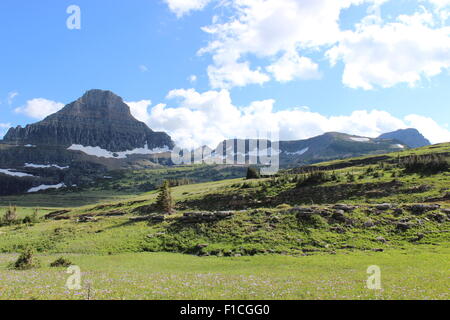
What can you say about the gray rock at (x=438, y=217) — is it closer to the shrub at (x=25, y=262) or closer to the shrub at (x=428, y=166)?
the shrub at (x=428, y=166)

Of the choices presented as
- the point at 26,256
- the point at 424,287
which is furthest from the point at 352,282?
the point at 26,256

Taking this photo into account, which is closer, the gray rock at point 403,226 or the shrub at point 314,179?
the gray rock at point 403,226

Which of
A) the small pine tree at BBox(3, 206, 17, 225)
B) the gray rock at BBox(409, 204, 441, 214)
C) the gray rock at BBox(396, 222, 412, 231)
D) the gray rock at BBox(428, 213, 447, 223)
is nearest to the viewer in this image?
the gray rock at BBox(396, 222, 412, 231)

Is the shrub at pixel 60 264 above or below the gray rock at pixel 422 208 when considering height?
below

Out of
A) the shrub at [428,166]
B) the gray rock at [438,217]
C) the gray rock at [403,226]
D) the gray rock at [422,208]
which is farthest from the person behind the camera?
the shrub at [428,166]

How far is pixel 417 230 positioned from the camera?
110 feet

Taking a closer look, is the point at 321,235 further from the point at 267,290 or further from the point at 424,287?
the point at 267,290

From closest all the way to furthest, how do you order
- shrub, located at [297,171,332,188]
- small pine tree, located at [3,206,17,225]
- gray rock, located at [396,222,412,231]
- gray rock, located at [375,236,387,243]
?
1. gray rock, located at [375,236,387,243]
2. gray rock, located at [396,222,412,231]
3. shrub, located at [297,171,332,188]
4. small pine tree, located at [3,206,17,225]

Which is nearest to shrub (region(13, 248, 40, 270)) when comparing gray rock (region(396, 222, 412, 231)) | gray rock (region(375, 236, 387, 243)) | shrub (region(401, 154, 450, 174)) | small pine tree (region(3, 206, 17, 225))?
gray rock (region(375, 236, 387, 243))

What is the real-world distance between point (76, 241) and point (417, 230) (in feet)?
158

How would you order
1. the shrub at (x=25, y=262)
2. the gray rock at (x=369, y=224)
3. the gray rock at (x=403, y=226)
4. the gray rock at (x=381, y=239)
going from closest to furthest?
the shrub at (x=25, y=262), the gray rock at (x=381, y=239), the gray rock at (x=403, y=226), the gray rock at (x=369, y=224)

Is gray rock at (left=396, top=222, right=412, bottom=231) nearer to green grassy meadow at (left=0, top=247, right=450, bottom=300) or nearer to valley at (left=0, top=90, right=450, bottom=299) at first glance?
valley at (left=0, top=90, right=450, bottom=299)

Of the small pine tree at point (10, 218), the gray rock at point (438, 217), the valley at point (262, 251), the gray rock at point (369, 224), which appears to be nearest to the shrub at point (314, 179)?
the valley at point (262, 251)

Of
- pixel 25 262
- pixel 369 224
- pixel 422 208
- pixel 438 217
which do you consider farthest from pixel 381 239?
pixel 25 262
